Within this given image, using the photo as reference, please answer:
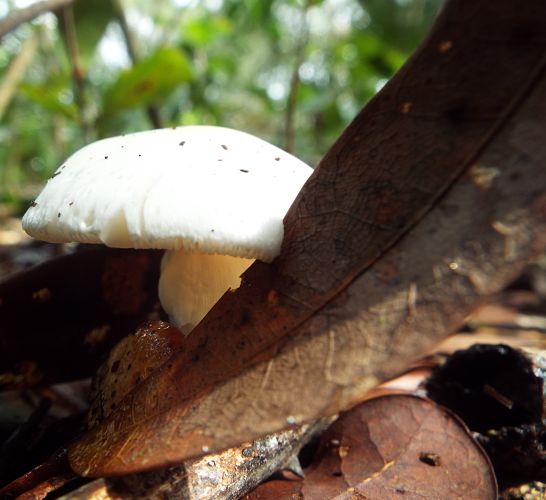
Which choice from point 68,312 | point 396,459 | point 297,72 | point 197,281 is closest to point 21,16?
point 68,312

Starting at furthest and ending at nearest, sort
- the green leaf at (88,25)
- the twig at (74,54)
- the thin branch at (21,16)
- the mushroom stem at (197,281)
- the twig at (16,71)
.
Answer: the twig at (16,71) → the green leaf at (88,25) → the twig at (74,54) → the thin branch at (21,16) → the mushroom stem at (197,281)

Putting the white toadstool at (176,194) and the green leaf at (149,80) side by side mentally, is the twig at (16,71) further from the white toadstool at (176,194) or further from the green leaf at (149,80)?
the white toadstool at (176,194)

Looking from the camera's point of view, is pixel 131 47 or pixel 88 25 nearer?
pixel 88 25

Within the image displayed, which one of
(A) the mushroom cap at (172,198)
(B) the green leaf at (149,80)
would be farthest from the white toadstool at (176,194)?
(B) the green leaf at (149,80)

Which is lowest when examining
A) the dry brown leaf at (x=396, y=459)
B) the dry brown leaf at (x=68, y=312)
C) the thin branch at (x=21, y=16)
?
the dry brown leaf at (x=396, y=459)

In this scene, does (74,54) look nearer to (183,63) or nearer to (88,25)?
(88,25)

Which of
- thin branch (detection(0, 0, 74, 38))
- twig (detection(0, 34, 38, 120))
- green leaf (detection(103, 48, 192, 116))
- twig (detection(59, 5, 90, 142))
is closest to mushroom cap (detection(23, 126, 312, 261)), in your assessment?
thin branch (detection(0, 0, 74, 38))

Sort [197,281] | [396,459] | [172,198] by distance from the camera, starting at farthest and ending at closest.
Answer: [197,281] < [396,459] < [172,198]
